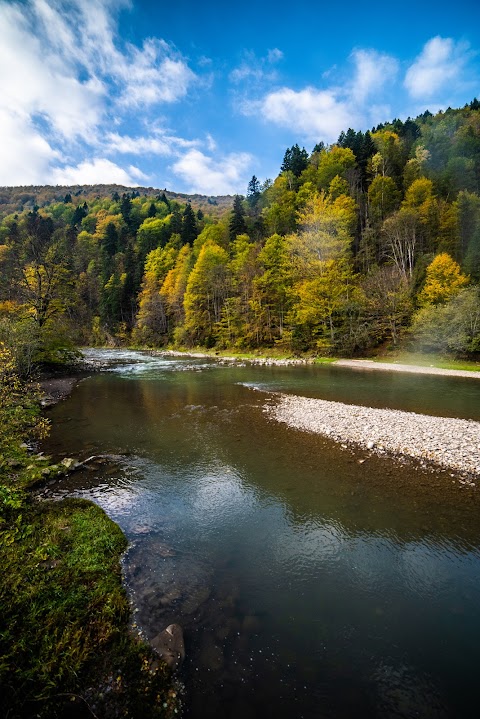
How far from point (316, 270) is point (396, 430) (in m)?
30.9

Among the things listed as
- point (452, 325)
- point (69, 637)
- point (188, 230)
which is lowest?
point (69, 637)

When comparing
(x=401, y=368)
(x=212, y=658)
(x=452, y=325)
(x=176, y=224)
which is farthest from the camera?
(x=176, y=224)

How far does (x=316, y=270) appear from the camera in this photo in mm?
39750

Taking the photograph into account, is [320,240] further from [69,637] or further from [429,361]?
[69,637]

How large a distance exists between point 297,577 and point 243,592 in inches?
41.3

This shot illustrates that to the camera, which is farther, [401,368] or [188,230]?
[188,230]

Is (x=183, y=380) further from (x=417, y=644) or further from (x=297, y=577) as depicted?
(x=417, y=644)

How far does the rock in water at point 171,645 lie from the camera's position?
4090mm

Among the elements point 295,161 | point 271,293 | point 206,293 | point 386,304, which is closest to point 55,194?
point 295,161

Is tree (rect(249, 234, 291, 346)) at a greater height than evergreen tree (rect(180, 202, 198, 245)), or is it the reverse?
evergreen tree (rect(180, 202, 198, 245))

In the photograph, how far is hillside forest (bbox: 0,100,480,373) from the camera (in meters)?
28.7

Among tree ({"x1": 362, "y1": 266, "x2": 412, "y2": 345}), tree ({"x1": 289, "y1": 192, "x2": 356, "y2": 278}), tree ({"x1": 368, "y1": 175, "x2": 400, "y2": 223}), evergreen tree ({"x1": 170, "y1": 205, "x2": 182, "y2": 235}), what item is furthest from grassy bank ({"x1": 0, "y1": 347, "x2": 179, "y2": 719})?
evergreen tree ({"x1": 170, "y1": 205, "x2": 182, "y2": 235})

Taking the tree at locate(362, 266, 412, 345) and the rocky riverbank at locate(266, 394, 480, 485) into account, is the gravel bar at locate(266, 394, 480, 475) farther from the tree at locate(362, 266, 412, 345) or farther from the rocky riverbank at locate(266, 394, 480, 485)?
the tree at locate(362, 266, 412, 345)

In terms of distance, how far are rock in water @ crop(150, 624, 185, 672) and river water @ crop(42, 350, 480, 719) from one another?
0.48 ft
